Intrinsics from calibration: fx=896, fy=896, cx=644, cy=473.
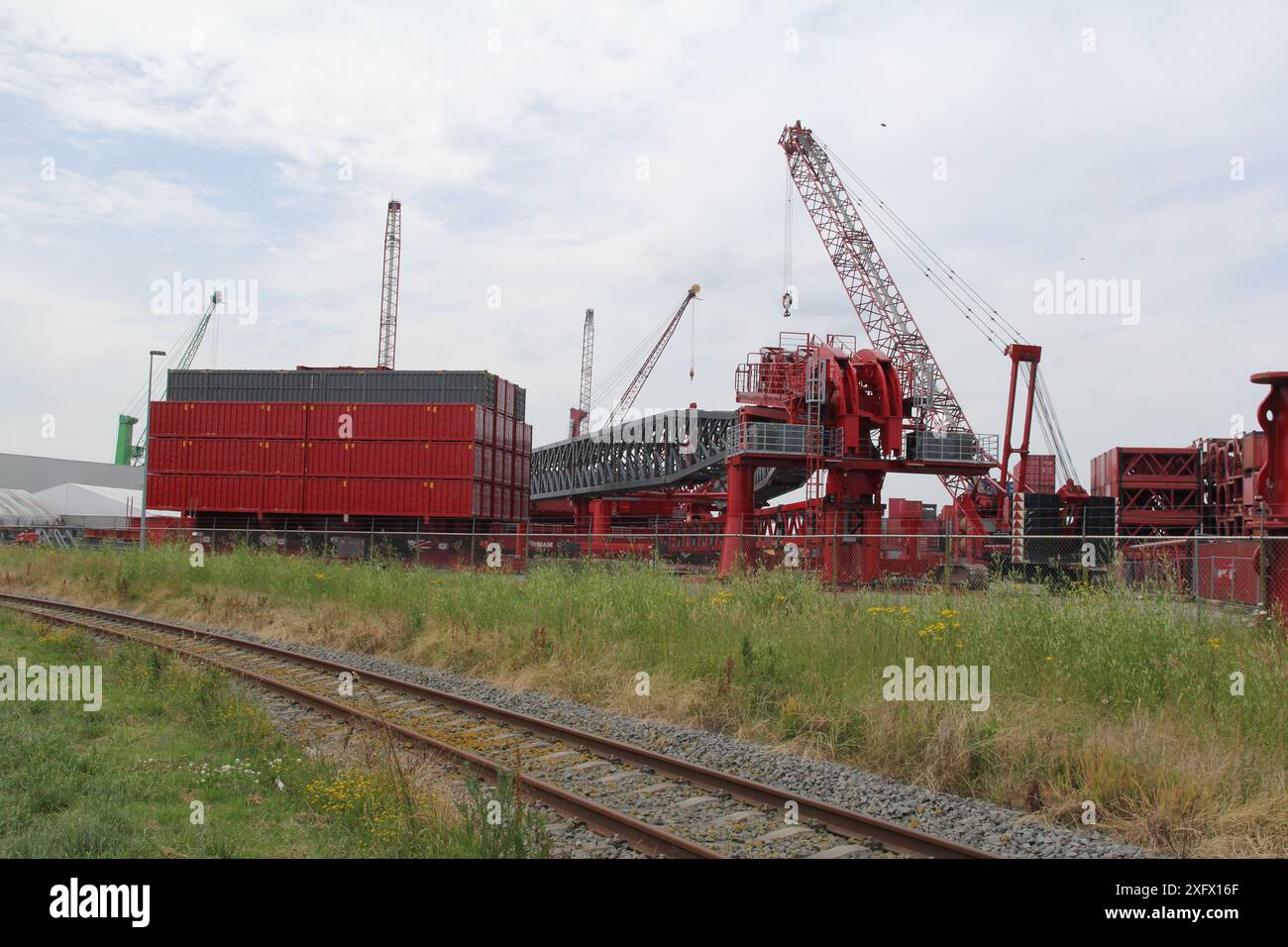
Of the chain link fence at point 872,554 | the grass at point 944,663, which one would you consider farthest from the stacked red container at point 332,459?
the grass at point 944,663

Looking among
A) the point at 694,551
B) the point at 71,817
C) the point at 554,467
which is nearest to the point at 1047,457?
the point at 694,551

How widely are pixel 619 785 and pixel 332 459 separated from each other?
3180 cm

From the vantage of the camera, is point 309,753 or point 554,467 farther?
point 554,467

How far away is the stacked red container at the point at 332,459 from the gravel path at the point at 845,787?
24.2m

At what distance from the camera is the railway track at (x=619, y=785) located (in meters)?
6.58

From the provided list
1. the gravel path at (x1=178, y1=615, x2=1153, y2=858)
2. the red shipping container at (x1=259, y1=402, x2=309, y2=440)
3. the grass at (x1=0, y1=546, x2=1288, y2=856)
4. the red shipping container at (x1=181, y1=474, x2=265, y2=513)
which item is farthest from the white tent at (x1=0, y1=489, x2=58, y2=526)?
the gravel path at (x1=178, y1=615, x2=1153, y2=858)

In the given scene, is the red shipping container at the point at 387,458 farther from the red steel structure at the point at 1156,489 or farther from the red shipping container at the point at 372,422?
the red steel structure at the point at 1156,489

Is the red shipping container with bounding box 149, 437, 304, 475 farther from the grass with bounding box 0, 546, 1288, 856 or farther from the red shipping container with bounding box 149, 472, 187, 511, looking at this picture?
the grass with bounding box 0, 546, 1288, 856

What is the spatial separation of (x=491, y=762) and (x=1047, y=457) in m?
42.4

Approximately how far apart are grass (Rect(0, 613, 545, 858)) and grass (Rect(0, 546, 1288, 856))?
14.0 ft

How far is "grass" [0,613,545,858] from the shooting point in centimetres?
609

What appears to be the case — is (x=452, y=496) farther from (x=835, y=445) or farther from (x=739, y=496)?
(x=835, y=445)

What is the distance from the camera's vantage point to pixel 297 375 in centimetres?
3875
